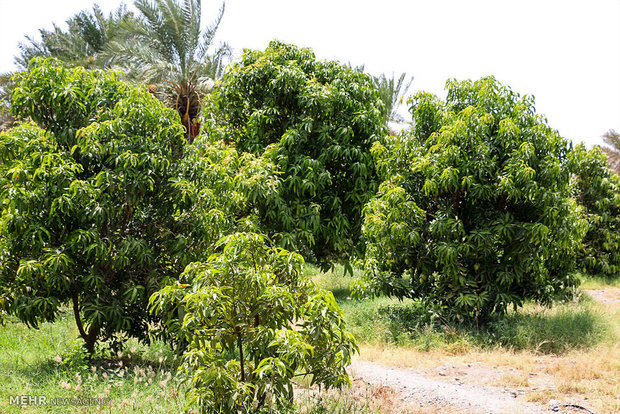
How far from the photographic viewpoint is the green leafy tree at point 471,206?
765cm

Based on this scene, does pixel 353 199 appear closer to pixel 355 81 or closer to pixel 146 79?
pixel 355 81

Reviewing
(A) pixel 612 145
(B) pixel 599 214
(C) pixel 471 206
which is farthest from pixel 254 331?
(A) pixel 612 145

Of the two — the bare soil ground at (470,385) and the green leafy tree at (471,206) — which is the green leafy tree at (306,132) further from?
the bare soil ground at (470,385)

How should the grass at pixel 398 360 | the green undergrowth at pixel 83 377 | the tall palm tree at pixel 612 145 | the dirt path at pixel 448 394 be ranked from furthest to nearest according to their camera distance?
the tall palm tree at pixel 612 145, the dirt path at pixel 448 394, the grass at pixel 398 360, the green undergrowth at pixel 83 377

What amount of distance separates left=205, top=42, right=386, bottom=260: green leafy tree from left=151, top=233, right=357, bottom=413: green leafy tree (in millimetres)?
3816

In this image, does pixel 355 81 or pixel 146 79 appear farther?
pixel 146 79

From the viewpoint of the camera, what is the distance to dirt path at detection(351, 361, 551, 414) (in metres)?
5.03

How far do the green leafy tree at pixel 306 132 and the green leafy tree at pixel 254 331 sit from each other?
3816 millimetres

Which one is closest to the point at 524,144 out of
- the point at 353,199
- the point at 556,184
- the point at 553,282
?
the point at 556,184

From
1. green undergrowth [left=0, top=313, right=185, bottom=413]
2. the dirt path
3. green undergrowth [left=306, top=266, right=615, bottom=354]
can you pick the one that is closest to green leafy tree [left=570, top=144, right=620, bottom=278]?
green undergrowth [left=306, top=266, right=615, bottom=354]

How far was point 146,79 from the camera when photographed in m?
16.7

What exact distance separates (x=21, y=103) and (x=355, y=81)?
601 cm

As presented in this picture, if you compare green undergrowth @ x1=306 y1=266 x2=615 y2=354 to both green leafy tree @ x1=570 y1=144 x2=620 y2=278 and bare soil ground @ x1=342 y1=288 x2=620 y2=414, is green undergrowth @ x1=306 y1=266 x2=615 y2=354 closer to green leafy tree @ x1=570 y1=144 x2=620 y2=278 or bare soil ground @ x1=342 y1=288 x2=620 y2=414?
bare soil ground @ x1=342 y1=288 x2=620 y2=414

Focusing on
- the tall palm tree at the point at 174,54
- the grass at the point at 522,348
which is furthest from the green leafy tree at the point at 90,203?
the tall palm tree at the point at 174,54
